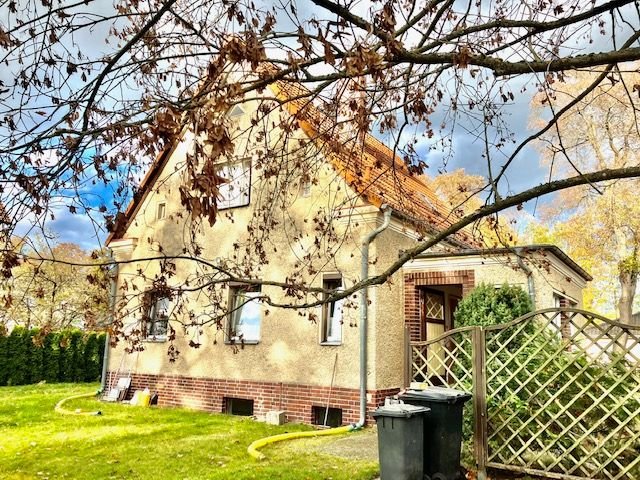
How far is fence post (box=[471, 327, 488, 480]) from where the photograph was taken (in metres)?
7.06

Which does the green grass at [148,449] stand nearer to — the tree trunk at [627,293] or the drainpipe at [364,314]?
the drainpipe at [364,314]

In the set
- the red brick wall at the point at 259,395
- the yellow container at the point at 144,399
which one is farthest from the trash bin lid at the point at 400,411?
the yellow container at the point at 144,399

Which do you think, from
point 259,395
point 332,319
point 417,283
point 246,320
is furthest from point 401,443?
point 246,320

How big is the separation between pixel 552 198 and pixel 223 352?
21.8m

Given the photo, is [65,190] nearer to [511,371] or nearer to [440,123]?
[440,123]

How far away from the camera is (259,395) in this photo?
12.2 m

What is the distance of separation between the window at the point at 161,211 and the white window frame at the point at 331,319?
18.9 feet

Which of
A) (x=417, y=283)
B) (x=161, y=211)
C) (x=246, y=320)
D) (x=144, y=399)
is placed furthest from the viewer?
(x=161, y=211)

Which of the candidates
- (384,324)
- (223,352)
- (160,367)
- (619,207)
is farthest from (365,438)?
(619,207)

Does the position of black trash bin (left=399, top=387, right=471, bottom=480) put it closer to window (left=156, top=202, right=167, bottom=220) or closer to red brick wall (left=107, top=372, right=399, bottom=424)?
red brick wall (left=107, top=372, right=399, bottom=424)

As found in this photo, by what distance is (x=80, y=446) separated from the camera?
30.0 ft

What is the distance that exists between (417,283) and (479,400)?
197 inches

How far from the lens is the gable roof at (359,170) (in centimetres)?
608

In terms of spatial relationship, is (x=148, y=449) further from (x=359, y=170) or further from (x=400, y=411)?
(x=359, y=170)
